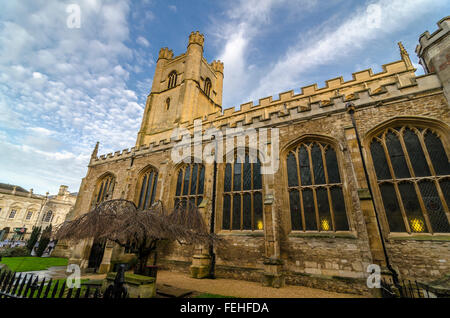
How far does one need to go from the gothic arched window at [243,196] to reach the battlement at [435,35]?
358 inches

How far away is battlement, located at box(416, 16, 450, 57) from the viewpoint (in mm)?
8221

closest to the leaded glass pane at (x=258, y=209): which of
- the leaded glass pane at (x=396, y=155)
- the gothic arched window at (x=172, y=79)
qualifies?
the leaded glass pane at (x=396, y=155)

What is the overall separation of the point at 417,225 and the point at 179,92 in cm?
2206

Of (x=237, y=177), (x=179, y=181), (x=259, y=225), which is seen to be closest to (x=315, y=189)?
(x=259, y=225)

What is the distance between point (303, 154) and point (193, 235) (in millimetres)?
6378

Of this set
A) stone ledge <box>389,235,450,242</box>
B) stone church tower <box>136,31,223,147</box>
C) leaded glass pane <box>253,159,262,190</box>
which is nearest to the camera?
stone ledge <box>389,235,450,242</box>

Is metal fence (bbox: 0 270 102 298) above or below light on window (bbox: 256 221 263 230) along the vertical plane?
below

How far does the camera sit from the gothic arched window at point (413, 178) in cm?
668

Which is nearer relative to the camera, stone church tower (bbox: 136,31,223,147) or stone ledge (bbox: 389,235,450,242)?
stone ledge (bbox: 389,235,450,242)

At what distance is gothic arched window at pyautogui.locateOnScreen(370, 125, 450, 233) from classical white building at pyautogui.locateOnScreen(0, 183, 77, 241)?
4547cm

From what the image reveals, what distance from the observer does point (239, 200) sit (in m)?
10.2
